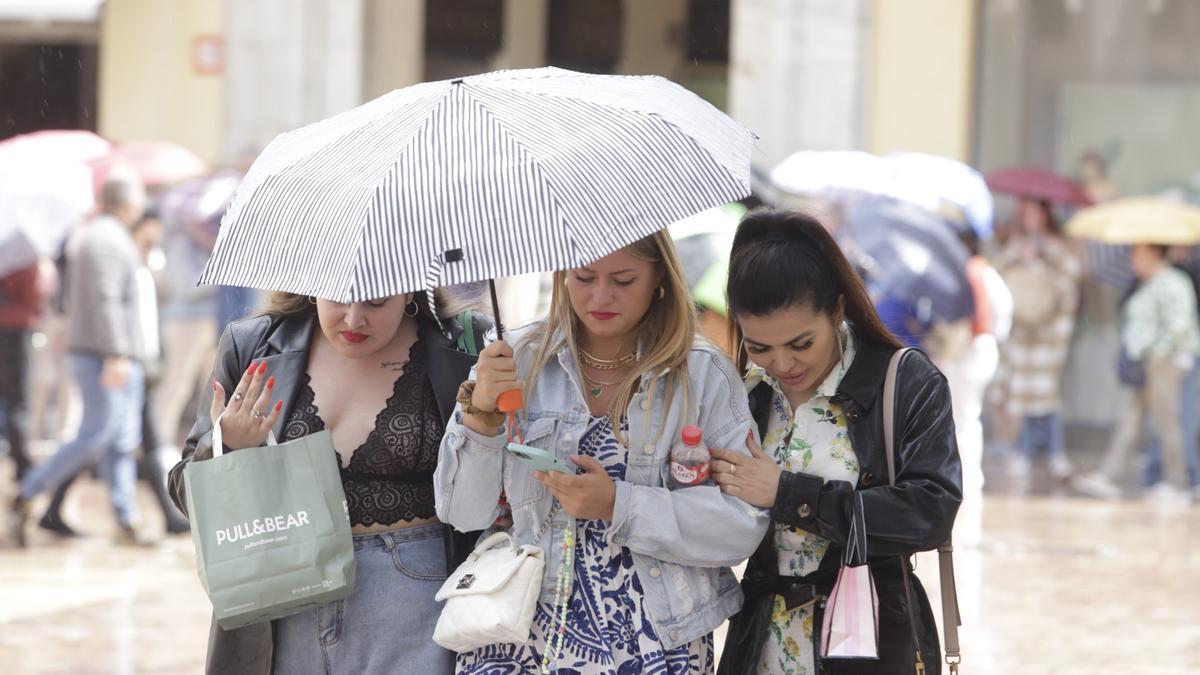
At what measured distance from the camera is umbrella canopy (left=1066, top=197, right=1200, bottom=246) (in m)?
12.9

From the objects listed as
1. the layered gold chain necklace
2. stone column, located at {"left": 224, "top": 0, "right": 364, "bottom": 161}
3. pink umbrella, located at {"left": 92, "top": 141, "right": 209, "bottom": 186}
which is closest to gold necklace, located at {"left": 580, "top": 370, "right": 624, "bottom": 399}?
the layered gold chain necklace

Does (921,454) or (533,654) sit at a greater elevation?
(921,454)


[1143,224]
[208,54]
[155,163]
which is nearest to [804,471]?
[155,163]

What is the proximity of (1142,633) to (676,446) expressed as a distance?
5339 millimetres

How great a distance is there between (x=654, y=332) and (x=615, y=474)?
0.32 metres

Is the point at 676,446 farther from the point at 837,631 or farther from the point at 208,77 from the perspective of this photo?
the point at 208,77

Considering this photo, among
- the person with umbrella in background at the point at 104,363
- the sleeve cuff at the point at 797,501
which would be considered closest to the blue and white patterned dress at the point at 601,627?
the sleeve cuff at the point at 797,501

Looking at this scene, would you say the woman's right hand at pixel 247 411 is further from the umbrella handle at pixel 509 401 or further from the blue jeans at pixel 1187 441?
the blue jeans at pixel 1187 441

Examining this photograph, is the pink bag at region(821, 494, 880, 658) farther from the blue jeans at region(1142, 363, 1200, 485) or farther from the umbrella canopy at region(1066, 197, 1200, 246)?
the blue jeans at region(1142, 363, 1200, 485)

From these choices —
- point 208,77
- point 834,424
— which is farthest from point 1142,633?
point 208,77

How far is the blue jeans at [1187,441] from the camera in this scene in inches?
520

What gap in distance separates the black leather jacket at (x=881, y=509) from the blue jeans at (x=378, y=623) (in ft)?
2.09

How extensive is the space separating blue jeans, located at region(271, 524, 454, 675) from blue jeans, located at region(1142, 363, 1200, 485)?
10797mm

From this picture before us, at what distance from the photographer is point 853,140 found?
14.5 metres
